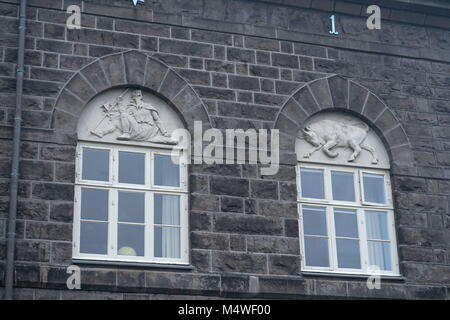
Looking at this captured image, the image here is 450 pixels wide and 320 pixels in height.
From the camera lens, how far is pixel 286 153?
54.5 feet

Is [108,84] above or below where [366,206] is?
above

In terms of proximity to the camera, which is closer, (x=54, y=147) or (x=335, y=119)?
(x=54, y=147)

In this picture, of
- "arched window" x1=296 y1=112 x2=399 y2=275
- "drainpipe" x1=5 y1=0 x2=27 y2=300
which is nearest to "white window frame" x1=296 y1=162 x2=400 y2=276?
"arched window" x1=296 y1=112 x2=399 y2=275

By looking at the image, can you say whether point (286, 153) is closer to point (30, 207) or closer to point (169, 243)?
point (169, 243)

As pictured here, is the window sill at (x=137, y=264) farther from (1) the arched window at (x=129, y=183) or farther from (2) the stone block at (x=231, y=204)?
(2) the stone block at (x=231, y=204)

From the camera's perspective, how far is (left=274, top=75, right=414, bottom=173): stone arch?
1698cm

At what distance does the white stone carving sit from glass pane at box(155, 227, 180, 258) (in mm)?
1445

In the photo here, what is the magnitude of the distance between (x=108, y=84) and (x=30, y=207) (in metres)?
2.46

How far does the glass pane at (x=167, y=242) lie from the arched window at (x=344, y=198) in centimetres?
206

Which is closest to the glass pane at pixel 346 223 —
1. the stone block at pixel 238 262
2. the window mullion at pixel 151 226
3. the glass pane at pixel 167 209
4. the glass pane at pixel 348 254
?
the glass pane at pixel 348 254

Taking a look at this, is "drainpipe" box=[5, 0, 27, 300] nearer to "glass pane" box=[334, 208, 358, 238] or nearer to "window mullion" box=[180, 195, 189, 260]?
"window mullion" box=[180, 195, 189, 260]

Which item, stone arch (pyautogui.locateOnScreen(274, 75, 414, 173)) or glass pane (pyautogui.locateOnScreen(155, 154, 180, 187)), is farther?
stone arch (pyautogui.locateOnScreen(274, 75, 414, 173))

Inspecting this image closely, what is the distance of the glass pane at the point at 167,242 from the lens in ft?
51.2

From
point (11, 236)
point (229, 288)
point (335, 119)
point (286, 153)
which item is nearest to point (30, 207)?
point (11, 236)
